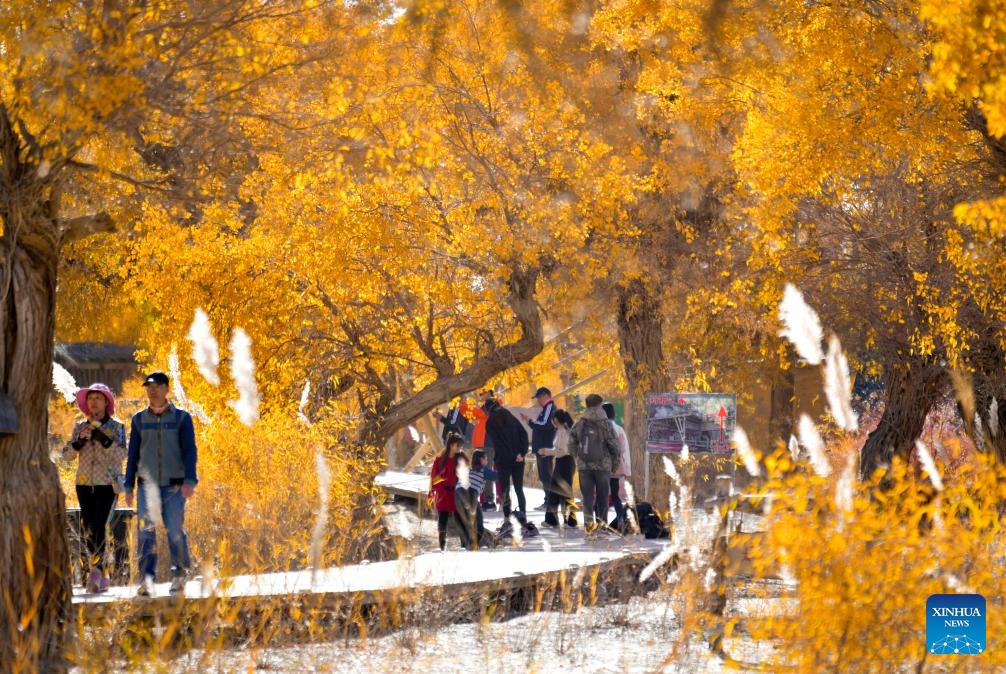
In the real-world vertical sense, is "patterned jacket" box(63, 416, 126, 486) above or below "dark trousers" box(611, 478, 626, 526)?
above

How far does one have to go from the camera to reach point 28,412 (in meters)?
8.46

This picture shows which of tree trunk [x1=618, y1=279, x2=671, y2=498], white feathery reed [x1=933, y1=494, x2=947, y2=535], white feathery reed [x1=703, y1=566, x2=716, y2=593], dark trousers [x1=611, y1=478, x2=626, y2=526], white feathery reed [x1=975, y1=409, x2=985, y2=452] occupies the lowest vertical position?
white feathery reed [x1=703, y1=566, x2=716, y2=593]

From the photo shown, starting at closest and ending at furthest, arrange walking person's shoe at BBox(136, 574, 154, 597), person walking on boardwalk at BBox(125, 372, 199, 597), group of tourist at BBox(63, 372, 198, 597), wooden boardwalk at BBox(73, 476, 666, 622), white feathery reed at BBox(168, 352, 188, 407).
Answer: wooden boardwalk at BBox(73, 476, 666, 622) < walking person's shoe at BBox(136, 574, 154, 597) < group of tourist at BBox(63, 372, 198, 597) < person walking on boardwalk at BBox(125, 372, 199, 597) < white feathery reed at BBox(168, 352, 188, 407)

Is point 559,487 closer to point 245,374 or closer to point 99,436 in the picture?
point 99,436

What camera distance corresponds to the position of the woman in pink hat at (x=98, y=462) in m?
10.8

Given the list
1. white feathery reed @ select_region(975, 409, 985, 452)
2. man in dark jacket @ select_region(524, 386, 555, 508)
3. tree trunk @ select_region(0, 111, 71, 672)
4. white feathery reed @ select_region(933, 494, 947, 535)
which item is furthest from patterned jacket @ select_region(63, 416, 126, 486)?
white feathery reed @ select_region(975, 409, 985, 452)

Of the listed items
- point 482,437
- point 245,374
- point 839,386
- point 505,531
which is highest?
point 482,437

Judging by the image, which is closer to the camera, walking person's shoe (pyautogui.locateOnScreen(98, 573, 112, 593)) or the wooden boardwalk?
the wooden boardwalk

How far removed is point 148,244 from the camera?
1622 centimetres

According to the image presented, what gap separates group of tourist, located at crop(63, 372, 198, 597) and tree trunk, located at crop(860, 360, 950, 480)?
11.1 meters

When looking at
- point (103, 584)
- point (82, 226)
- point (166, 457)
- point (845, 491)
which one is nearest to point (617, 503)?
point (166, 457)

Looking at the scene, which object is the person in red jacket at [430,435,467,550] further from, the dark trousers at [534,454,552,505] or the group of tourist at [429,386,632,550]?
the dark trousers at [534,454,552,505]

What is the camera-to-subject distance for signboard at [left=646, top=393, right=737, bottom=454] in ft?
52.9

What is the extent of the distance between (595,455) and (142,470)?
6.52 m
